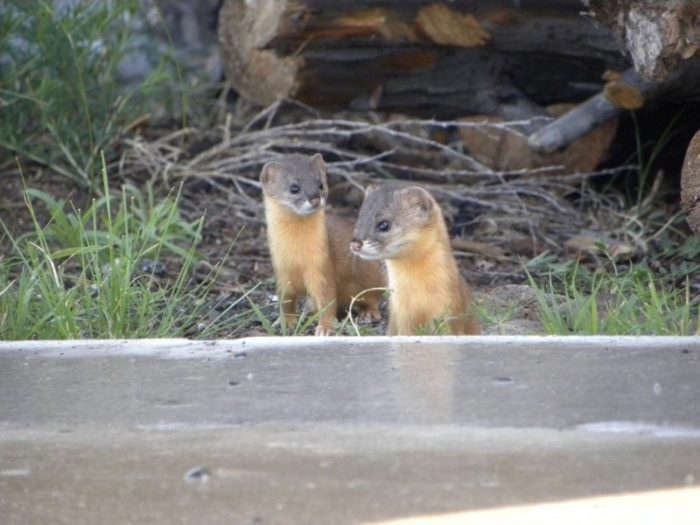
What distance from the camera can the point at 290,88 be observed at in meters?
6.99

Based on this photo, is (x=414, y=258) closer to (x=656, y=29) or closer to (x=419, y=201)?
(x=419, y=201)

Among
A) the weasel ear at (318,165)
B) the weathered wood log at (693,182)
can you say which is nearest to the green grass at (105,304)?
the weasel ear at (318,165)

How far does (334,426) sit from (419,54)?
12.5 ft

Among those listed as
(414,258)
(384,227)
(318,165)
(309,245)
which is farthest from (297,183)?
(414,258)

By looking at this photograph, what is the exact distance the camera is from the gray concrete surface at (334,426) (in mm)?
2754

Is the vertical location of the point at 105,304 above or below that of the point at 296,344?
below

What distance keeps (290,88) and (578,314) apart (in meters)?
2.73

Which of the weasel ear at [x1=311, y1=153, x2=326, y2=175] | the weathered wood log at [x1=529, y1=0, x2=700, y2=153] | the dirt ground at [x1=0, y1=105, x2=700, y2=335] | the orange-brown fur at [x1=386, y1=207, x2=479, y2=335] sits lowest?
the dirt ground at [x1=0, y1=105, x2=700, y2=335]

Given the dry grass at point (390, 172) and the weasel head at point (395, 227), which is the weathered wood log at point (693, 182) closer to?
the weasel head at point (395, 227)

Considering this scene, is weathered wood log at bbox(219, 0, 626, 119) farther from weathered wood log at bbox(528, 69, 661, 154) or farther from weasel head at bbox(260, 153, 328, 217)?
weasel head at bbox(260, 153, 328, 217)

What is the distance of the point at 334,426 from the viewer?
3199 millimetres

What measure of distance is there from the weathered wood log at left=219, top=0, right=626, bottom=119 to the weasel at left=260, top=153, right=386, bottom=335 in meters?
0.75

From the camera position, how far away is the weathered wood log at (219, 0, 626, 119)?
20.8 ft

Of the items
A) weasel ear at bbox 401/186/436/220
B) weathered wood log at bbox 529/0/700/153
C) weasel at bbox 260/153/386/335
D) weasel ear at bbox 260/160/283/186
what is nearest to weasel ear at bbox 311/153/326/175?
→ weasel at bbox 260/153/386/335
